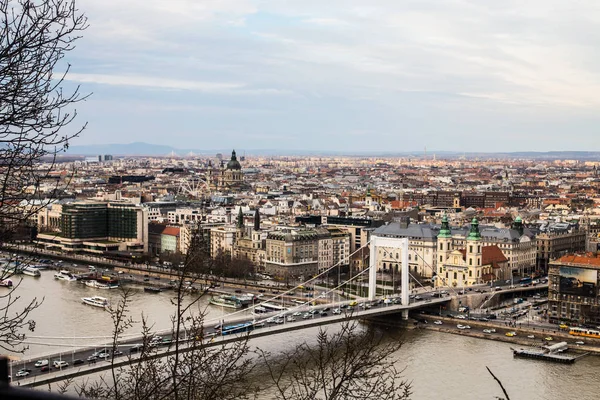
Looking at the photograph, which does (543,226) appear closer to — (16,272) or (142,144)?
(16,272)

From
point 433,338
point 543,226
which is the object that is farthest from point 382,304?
point 543,226

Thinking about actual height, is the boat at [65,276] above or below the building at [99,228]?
below

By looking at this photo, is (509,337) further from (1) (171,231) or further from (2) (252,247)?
(1) (171,231)

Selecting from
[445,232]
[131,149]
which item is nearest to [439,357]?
[445,232]

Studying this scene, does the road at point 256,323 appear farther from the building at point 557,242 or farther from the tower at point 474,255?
the building at point 557,242

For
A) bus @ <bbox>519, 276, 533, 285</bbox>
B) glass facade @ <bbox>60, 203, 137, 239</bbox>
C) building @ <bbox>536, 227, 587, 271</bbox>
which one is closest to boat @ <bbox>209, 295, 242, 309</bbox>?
bus @ <bbox>519, 276, 533, 285</bbox>

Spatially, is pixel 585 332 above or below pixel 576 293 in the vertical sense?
below

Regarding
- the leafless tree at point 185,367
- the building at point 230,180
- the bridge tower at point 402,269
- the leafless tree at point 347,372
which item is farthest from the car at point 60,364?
the building at point 230,180
